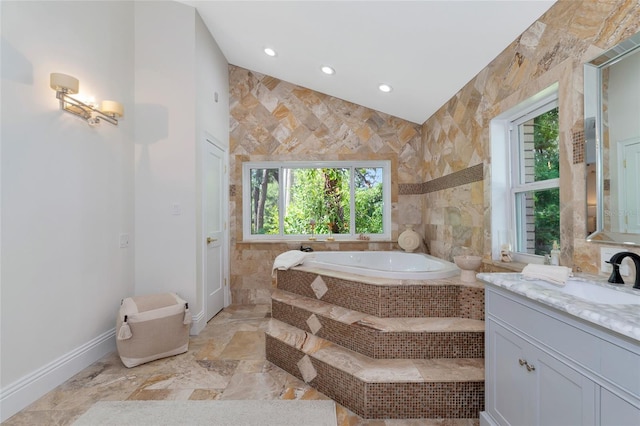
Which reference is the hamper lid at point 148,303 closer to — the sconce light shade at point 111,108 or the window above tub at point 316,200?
the sconce light shade at point 111,108

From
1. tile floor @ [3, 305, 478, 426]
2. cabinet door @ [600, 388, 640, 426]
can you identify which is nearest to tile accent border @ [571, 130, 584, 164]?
cabinet door @ [600, 388, 640, 426]

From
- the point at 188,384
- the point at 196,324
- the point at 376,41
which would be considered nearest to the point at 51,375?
Result: the point at 188,384

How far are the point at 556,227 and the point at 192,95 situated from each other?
10.2 feet

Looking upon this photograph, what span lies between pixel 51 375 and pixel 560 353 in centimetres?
282

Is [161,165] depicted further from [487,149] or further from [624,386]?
[624,386]

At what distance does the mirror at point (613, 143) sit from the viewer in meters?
1.33

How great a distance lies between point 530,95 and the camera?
6.40 ft

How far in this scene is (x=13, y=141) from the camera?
70.6 inches

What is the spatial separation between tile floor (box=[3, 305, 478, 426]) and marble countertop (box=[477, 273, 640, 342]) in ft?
3.01

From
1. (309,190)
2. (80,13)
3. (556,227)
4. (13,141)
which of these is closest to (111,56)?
(80,13)

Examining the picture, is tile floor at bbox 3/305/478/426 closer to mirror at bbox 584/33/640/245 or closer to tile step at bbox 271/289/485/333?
tile step at bbox 271/289/485/333

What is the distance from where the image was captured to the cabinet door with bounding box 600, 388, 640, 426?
84cm

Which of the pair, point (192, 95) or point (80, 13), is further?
point (192, 95)

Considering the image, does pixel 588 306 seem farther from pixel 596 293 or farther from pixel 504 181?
pixel 504 181
